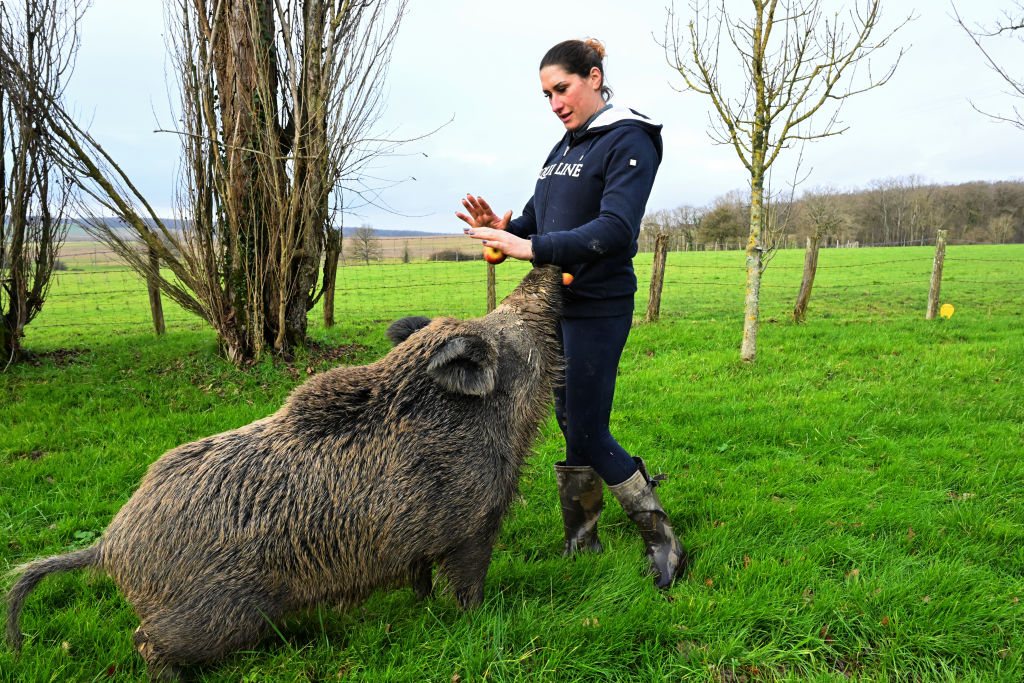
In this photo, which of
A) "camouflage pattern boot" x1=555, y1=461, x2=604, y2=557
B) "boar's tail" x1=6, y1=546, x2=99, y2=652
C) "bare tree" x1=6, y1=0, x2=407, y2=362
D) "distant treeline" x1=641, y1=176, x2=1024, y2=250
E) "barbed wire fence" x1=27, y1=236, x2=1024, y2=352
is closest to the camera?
"boar's tail" x1=6, y1=546, x2=99, y2=652

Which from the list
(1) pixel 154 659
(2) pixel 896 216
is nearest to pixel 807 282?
(1) pixel 154 659

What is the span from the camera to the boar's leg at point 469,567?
2689mm

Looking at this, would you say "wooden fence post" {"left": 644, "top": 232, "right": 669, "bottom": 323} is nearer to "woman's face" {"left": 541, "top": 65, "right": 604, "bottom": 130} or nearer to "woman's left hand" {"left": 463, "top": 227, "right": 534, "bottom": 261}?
"woman's face" {"left": 541, "top": 65, "right": 604, "bottom": 130}

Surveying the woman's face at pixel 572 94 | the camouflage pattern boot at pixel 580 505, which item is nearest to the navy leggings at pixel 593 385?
the camouflage pattern boot at pixel 580 505

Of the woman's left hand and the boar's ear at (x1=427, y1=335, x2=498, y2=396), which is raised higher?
the woman's left hand

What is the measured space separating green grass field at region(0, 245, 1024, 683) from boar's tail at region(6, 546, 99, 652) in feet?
0.63

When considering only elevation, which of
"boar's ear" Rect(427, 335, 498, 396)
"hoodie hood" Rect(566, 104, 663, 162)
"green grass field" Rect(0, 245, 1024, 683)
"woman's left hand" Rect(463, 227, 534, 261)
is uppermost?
"hoodie hood" Rect(566, 104, 663, 162)

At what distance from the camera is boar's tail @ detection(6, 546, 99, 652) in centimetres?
240

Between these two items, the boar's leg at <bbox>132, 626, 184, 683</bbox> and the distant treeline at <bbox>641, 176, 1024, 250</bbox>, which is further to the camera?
the distant treeline at <bbox>641, 176, 1024, 250</bbox>

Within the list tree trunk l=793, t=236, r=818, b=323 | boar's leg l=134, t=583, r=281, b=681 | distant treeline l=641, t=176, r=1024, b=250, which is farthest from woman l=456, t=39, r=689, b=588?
distant treeline l=641, t=176, r=1024, b=250

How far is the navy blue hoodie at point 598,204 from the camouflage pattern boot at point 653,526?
1.05m

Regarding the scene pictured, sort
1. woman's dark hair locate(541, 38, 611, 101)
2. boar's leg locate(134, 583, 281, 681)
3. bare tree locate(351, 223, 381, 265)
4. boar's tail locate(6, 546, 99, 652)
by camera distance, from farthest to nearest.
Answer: bare tree locate(351, 223, 381, 265) → woman's dark hair locate(541, 38, 611, 101) → boar's tail locate(6, 546, 99, 652) → boar's leg locate(134, 583, 281, 681)

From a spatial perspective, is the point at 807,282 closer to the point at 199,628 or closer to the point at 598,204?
the point at 598,204

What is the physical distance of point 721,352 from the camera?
29.4 ft
